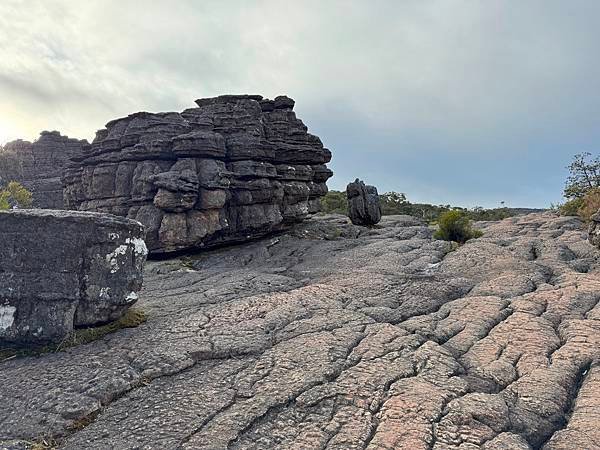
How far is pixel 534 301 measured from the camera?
10.7 meters

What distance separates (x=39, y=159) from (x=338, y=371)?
49878mm

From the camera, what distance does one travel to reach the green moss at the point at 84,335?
8430 mm

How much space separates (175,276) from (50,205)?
28910 mm

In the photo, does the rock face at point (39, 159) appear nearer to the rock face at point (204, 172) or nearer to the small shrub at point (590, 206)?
the rock face at point (204, 172)

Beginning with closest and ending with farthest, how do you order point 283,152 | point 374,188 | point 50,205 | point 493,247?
point 493,247, point 283,152, point 374,188, point 50,205

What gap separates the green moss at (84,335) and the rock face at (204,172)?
9425mm

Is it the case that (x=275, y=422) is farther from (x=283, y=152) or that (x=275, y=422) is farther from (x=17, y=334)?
(x=283, y=152)

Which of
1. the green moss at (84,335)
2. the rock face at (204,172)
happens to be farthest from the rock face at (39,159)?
the green moss at (84,335)

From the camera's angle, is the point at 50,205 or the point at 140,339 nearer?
the point at 140,339

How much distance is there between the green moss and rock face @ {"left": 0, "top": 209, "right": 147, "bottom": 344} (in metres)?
0.15

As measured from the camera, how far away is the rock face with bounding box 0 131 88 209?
44.3 meters

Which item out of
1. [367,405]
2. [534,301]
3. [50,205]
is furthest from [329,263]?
[50,205]

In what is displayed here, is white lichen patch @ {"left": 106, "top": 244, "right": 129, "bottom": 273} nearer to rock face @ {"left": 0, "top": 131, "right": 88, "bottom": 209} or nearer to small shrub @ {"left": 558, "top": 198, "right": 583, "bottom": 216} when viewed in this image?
small shrub @ {"left": 558, "top": 198, "right": 583, "bottom": 216}

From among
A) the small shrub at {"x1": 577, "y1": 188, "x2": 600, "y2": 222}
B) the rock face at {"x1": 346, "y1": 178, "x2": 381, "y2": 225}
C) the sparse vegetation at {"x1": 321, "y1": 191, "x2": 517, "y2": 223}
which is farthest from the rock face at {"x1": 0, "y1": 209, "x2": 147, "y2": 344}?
the sparse vegetation at {"x1": 321, "y1": 191, "x2": 517, "y2": 223}
